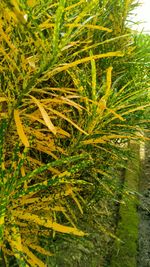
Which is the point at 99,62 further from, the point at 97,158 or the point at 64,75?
the point at 97,158

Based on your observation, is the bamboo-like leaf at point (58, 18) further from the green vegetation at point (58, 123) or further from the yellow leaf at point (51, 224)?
the yellow leaf at point (51, 224)

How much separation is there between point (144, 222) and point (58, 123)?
3.41 feet

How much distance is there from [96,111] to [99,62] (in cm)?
69

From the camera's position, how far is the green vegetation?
0.76m

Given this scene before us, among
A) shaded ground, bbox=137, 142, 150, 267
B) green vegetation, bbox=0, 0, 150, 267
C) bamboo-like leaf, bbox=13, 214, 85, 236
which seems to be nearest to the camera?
green vegetation, bbox=0, 0, 150, 267

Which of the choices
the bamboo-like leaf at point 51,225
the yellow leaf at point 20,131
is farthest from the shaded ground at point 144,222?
the yellow leaf at point 20,131

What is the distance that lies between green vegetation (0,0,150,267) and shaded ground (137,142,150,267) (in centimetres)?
18

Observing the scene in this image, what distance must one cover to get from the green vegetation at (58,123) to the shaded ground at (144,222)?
0.18 metres

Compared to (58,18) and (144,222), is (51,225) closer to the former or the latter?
(58,18)

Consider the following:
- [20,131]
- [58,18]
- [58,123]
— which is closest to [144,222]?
[58,123]

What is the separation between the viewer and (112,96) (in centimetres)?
135

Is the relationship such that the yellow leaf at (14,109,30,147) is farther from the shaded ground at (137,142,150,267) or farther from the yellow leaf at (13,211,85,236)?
the shaded ground at (137,142,150,267)

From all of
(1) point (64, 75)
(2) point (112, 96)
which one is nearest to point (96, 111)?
(2) point (112, 96)

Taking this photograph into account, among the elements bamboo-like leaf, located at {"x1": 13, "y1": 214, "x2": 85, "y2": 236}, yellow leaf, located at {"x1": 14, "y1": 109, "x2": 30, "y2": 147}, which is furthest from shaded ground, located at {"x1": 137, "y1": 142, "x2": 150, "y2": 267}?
yellow leaf, located at {"x1": 14, "y1": 109, "x2": 30, "y2": 147}
